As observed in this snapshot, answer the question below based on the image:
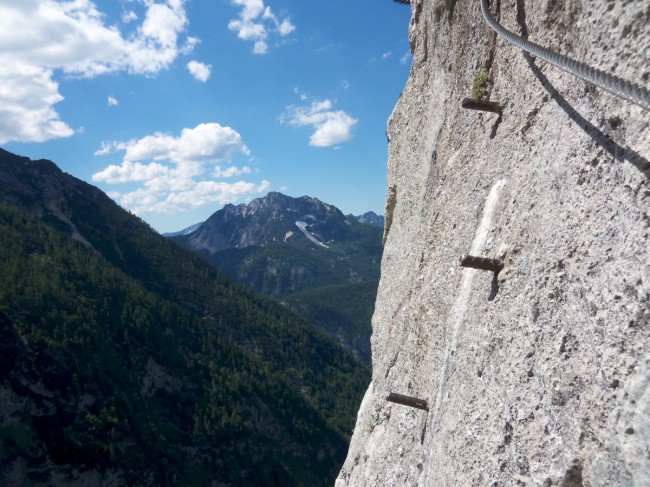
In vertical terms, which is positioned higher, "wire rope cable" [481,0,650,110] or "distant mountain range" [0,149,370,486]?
"wire rope cable" [481,0,650,110]

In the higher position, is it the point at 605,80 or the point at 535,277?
the point at 605,80

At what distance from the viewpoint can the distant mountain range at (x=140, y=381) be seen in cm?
8769

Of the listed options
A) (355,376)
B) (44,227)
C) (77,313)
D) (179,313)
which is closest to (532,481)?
(77,313)

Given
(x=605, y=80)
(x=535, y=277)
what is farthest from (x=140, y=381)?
(x=605, y=80)

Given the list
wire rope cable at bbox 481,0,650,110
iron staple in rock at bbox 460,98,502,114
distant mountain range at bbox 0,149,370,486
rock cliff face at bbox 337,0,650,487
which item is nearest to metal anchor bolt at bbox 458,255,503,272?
rock cliff face at bbox 337,0,650,487

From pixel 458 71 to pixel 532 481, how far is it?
329 inches

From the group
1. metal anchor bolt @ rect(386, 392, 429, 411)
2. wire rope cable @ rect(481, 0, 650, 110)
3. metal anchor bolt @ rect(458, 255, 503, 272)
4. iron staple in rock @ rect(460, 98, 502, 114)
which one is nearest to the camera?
wire rope cable @ rect(481, 0, 650, 110)

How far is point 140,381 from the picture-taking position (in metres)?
109

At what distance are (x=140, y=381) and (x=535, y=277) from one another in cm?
11836

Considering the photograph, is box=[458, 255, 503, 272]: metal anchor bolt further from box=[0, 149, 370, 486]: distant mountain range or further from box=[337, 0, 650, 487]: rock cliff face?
box=[0, 149, 370, 486]: distant mountain range

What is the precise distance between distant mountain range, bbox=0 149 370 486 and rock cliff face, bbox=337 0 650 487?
302ft

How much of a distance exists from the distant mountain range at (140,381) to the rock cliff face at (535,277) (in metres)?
92.0

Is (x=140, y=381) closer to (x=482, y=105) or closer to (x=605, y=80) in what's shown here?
(x=482, y=105)

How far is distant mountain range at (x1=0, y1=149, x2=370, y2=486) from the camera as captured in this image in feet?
288
